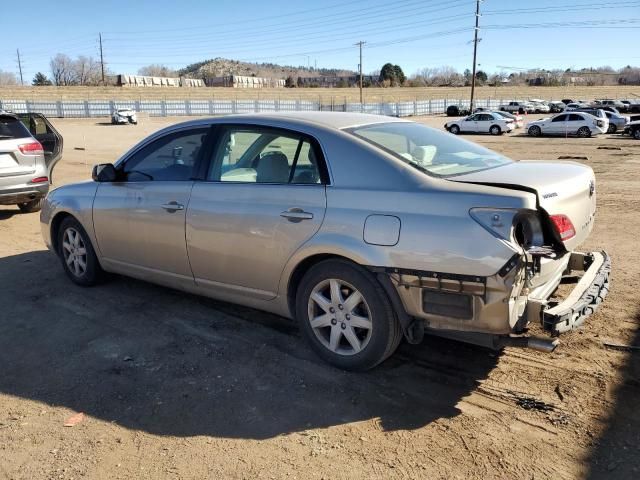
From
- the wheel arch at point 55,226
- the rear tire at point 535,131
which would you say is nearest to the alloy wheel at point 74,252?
the wheel arch at point 55,226

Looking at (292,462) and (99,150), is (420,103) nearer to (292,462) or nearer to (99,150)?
(99,150)

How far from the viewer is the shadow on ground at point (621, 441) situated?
2.62m

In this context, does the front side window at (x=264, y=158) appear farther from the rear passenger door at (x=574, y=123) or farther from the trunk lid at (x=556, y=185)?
the rear passenger door at (x=574, y=123)

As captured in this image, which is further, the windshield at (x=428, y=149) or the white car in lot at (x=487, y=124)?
the white car in lot at (x=487, y=124)

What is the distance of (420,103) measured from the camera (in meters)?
69.4

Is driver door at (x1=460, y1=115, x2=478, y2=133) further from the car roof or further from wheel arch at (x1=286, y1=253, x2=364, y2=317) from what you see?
wheel arch at (x1=286, y1=253, x2=364, y2=317)

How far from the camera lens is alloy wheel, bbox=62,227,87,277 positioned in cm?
537

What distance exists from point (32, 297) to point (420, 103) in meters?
68.4

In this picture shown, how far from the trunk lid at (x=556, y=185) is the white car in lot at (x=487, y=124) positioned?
115ft

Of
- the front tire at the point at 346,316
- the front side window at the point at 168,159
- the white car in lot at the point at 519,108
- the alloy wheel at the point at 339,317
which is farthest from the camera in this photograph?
the white car in lot at the point at 519,108

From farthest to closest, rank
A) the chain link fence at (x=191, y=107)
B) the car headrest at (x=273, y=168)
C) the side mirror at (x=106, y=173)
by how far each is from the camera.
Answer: the chain link fence at (x=191, y=107) < the side mirror at (x=106, y=173) < the car headrest at (x=273, y=168)

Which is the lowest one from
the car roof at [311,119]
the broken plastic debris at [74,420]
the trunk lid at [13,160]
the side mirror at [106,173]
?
the broken plastic debris at [74,420]

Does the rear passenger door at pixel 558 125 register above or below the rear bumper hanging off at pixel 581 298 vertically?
below

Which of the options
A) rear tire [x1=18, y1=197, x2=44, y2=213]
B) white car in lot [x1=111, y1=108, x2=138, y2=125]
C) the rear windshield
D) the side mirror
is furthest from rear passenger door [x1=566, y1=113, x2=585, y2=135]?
white car in lot [x1=111, y1=108, x2=138, y2=125]
